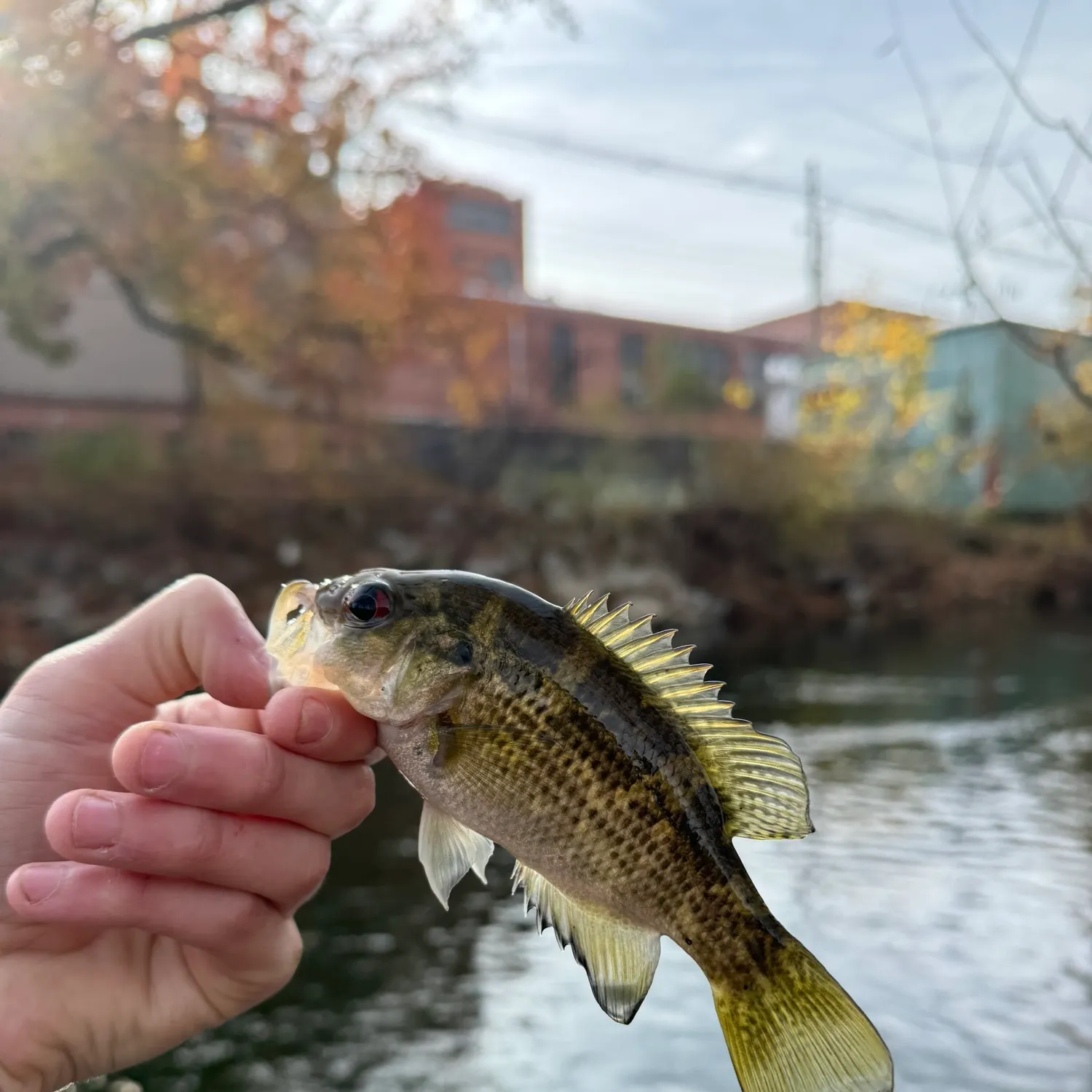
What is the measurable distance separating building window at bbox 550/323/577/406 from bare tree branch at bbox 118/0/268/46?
27165mm

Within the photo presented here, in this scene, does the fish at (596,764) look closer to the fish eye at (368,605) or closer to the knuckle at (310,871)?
the fish eye at (368,605)

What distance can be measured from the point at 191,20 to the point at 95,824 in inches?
364

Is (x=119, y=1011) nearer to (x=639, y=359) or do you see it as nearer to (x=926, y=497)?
(x=926, y=497)

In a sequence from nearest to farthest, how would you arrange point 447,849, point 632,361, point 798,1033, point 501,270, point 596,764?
1. point 798,1033
2. point 596,764
3. point 447,849
4. point 632,361
5. point 501,270

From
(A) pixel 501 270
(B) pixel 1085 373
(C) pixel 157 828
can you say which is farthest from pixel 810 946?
(A) pixel 501 270

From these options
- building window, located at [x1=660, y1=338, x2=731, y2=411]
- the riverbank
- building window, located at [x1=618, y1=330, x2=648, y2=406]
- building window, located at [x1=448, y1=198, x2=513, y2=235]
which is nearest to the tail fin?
the riverbank

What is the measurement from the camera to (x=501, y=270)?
4484 centimetres

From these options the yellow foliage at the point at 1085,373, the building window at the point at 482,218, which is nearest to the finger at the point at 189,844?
the yellow foliage at the point at 1085,373

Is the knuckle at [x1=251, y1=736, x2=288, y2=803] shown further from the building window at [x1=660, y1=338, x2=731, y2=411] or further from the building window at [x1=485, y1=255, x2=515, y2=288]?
the building window at [x1=485, y1=255, x2=515, y2=288]

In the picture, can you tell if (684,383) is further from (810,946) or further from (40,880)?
(40,880)

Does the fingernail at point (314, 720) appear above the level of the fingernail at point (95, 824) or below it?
above

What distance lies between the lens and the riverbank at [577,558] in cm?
1680

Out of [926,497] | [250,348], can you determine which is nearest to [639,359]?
[926,497]

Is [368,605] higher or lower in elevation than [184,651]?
higher
